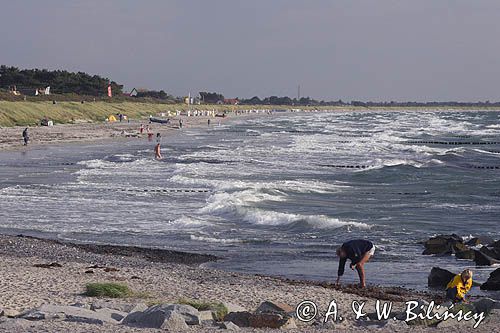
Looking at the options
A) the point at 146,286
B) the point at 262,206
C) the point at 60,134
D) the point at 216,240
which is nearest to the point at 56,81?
the point at 60,134

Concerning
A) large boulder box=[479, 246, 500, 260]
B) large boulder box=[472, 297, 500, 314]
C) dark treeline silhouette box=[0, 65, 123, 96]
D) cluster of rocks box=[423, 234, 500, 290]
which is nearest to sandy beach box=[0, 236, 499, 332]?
large boulder box=[472, 297, 500, 314]

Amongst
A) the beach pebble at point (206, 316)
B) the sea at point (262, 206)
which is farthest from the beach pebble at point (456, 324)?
the sea at point (262, 206)

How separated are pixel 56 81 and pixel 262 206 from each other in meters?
101

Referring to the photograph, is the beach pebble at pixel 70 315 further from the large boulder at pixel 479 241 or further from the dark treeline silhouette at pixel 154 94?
the dark treeline silhouette at pixel 154 94

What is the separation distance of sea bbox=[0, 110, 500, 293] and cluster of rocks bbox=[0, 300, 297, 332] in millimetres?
5853

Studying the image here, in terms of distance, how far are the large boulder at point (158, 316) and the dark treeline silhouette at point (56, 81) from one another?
349 feet

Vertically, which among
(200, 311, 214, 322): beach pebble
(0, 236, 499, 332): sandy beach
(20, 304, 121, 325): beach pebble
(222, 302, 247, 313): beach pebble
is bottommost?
(0, 236, 499, 332): sandy beach

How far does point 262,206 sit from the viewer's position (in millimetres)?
27656

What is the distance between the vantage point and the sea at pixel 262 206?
19484 mm

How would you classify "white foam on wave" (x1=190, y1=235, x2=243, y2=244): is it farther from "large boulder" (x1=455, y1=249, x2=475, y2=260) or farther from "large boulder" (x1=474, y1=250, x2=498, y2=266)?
"large boulder" (x1=474, y1=250, x2=498, y2=266)

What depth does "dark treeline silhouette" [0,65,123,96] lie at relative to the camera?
115688mm

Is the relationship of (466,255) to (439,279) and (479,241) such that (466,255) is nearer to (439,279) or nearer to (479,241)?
A: (479,241)

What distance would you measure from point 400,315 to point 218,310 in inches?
103

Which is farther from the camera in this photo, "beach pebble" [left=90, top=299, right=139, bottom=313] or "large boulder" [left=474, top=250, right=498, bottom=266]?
"large boulder" [left=474, top=250, right=498, bottom=266]
